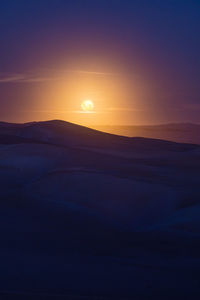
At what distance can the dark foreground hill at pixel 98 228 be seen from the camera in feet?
5.78

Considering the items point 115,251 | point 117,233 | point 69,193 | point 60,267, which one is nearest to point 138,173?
point 69,193

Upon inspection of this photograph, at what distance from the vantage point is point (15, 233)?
7.55 ft

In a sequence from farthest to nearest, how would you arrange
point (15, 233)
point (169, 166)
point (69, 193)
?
point (169, 166) → point (69, 193) → point (15, 233)

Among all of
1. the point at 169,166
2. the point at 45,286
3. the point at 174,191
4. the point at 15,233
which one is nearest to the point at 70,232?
the point at 15,233

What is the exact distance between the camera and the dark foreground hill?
176 centimetres

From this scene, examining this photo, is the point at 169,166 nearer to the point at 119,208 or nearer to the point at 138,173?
Result: the point at 138,173

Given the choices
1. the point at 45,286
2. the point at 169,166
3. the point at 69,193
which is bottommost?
the point at 45,286

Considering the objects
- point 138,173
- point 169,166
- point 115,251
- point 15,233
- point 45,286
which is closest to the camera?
point 45,286

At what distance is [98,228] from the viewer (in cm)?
247

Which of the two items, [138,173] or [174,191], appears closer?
[174,191]

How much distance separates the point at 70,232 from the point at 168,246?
1.88 feet

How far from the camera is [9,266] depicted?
1.88 m

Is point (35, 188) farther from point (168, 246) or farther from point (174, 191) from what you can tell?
point (168, 246)

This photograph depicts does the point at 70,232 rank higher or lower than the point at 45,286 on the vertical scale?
higher
